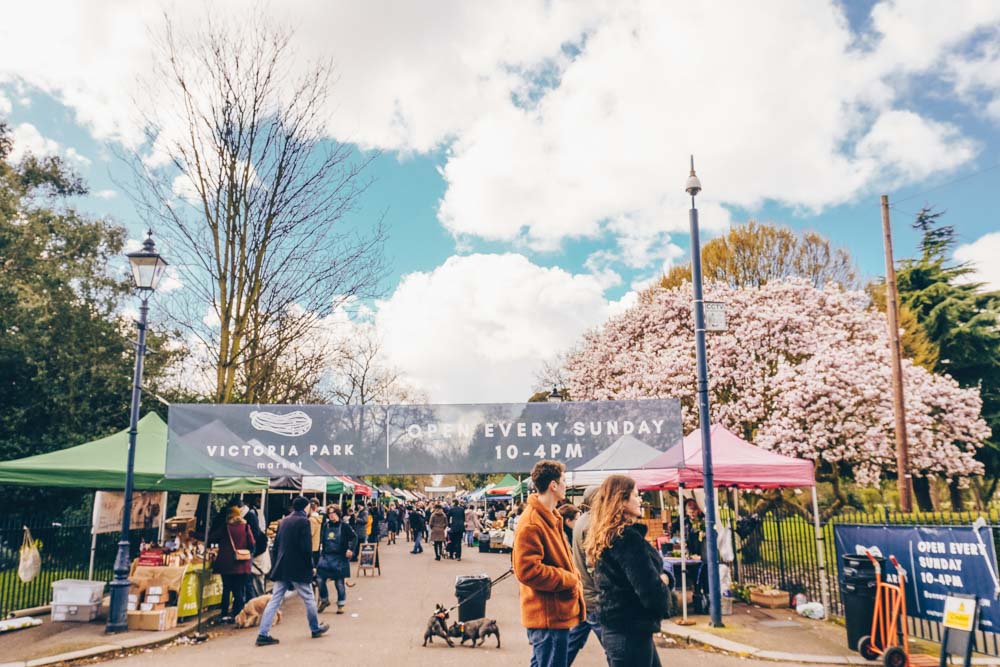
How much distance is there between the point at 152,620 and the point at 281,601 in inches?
92.1

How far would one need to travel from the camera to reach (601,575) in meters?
4.19

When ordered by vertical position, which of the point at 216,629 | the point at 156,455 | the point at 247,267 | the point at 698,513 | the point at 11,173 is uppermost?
the point at 11,173

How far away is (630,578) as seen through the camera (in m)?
4.01

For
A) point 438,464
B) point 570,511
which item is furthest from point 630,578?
point 438,464

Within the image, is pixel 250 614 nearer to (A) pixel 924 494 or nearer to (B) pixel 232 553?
(B) pixel 232 553

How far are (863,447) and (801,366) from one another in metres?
3.03

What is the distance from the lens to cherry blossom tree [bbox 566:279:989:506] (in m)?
21.9

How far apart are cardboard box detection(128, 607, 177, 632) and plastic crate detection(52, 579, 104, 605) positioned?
101cm

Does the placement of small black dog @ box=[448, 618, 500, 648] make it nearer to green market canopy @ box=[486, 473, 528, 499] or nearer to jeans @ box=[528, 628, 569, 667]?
jeans @ box=[528, 628, 569, 667]

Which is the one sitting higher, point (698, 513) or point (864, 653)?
point (698, 513)

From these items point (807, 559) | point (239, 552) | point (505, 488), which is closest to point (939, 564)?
point (807, 559)

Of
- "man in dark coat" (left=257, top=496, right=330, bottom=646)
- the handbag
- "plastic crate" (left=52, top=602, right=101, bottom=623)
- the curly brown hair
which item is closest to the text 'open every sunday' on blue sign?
"man in dark coat" (left=257, top=496, right=330, bottom=646)

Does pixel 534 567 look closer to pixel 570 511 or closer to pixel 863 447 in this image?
pixel 570 511

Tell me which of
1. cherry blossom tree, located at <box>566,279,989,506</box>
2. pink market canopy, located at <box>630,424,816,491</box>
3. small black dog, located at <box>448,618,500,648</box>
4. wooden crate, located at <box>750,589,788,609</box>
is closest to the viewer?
small black dog, located at <box>448,618,500,648</box>
